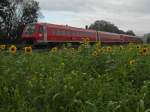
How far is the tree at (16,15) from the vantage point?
5509 centimetres

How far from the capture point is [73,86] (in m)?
5.34

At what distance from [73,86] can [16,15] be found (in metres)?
53.1

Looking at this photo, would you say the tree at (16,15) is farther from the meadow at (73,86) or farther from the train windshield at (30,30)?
the meadow at (73,86)

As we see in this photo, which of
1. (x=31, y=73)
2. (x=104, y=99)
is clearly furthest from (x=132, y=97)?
(x=31, y=73)

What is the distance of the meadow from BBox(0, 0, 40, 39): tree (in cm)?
4744

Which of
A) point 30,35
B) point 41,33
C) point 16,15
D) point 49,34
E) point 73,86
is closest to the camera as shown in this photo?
point 73,86

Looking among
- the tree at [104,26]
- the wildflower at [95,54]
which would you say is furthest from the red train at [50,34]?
the tree at [104,26]

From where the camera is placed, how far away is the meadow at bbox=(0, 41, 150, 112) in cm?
493

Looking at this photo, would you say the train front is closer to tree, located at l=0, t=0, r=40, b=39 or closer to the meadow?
tree, located at l=0, t=0, r=40, b=39

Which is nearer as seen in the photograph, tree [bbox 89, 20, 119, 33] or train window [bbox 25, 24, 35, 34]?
train window [bbox 25, 24, 35, 34]

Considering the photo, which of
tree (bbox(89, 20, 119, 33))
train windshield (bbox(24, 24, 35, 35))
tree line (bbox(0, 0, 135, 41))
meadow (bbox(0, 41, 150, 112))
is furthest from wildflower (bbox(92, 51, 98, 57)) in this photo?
tree (bbox(89, 20, 119, 33))

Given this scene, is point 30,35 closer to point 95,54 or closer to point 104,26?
point 95,54

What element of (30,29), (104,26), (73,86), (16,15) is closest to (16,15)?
(16,15)

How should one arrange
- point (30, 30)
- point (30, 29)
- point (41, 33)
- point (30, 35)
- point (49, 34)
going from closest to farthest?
point (49, 34), point (41, 33), point (30, 35), point (30, 30), point (30, 29)
